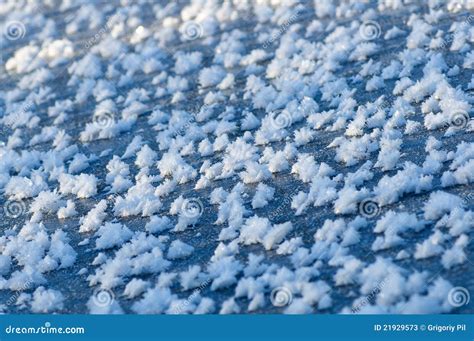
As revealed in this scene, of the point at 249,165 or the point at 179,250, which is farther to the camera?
the point at 249,165

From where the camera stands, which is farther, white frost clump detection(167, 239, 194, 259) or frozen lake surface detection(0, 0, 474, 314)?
white frost clump detection(167, 239, 194, 259)

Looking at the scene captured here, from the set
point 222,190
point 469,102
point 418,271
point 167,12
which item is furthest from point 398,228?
point 167,12

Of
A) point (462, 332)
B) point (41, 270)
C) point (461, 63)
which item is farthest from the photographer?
point (461, 63)

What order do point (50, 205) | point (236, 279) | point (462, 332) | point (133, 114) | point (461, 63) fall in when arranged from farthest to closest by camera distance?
point (133, 114) → point (461, 63) → point (50, 205) → point (236, 279) → point (462, 332)

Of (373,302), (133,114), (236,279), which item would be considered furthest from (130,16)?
(373,302)

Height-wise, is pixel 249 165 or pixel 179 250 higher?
pixel 179 250

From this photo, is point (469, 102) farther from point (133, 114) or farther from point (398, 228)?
point (133, 114)

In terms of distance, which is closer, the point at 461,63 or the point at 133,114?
the point at 461,63

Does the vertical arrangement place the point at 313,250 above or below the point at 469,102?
above

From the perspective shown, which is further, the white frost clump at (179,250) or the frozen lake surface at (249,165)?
the white frost clump at (179,250)
